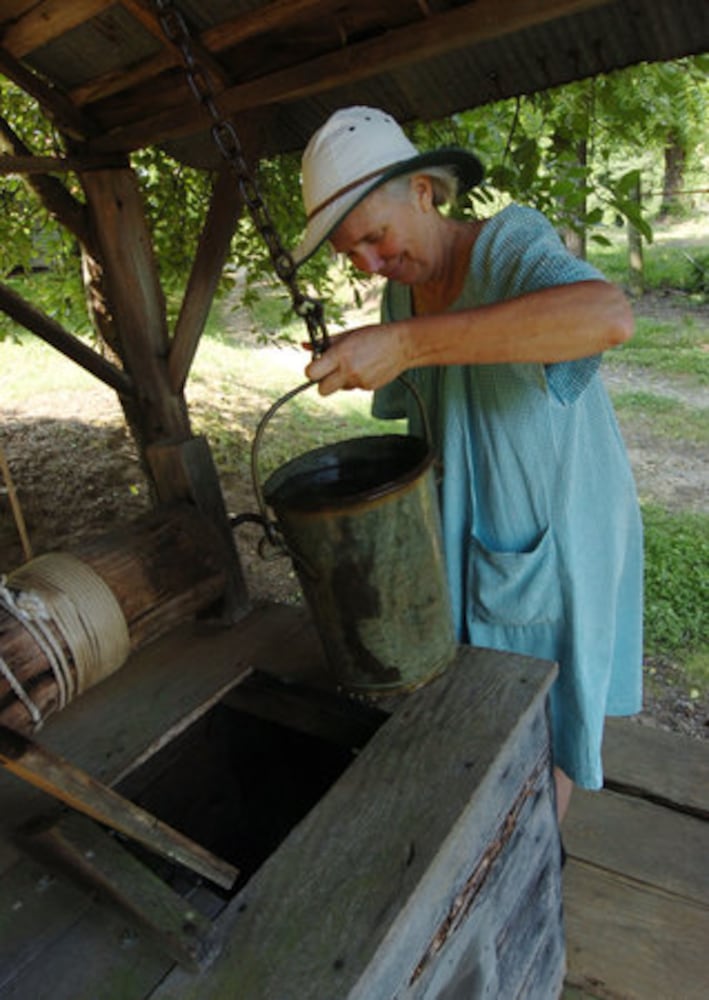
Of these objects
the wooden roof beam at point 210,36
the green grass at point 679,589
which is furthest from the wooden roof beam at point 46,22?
the green grass at point 679,589

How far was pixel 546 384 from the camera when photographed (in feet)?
4.66

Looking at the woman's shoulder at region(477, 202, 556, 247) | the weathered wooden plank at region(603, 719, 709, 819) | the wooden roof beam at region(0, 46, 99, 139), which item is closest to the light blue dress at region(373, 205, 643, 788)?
the woman's shoulder at region(477, 202, 556, 247)

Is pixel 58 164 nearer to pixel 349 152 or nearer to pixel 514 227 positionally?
pixel 349 152

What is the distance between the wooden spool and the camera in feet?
4.55

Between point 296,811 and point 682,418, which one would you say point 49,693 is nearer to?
point 296,811

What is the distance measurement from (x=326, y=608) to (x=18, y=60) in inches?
76.4

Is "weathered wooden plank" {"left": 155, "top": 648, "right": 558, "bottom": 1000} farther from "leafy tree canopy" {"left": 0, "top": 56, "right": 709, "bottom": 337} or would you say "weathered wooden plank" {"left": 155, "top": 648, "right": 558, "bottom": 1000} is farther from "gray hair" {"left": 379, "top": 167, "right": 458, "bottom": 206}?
"leafy tree canopy" {"left": 0, "top": 56, "right": 709, "bottom": 337}

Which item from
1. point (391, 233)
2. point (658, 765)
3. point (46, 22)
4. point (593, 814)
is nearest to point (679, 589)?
point (658, 765)

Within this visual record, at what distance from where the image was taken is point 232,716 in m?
1.81

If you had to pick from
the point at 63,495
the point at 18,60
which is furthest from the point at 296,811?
the point at 63,495

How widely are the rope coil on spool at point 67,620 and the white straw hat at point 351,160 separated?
0.83 meters

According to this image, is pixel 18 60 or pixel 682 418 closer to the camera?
pixel 18 60

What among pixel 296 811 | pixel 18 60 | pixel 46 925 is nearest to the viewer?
pixel 46 925

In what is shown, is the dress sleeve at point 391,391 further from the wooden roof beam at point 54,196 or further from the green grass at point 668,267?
the green grass at point 668,267
